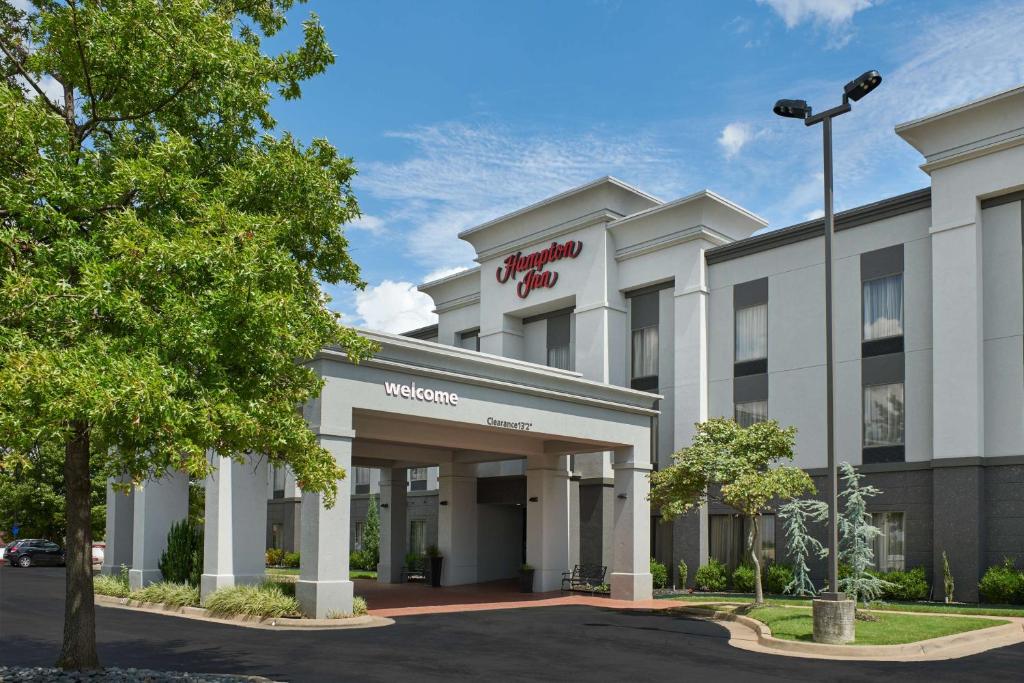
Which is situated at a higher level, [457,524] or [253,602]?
[457,524]

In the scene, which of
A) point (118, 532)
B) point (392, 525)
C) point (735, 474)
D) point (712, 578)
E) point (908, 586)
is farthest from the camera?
point (392, 525)

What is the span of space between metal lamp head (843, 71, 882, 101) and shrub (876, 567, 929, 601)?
1589 cm

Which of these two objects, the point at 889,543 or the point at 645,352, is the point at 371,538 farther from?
the point at 889,543

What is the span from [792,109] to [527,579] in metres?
20.3

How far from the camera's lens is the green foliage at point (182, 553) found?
27.8m

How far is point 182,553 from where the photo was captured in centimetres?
2805

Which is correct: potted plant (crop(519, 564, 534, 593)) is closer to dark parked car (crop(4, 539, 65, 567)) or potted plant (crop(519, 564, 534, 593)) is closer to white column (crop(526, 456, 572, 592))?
white column (crop(526, 456, 572, 592))

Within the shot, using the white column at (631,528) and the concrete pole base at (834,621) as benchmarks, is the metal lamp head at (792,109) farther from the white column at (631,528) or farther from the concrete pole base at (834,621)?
the white column at (631,528)

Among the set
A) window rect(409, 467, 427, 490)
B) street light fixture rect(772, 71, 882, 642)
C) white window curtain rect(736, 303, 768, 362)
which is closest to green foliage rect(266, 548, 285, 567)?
window rect(409, 467, 427, 490)

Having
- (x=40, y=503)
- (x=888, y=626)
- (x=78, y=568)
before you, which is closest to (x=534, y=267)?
(x=888, y=626)

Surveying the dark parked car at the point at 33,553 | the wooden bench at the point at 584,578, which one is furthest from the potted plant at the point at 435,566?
the dark parked car at the point at 33,553

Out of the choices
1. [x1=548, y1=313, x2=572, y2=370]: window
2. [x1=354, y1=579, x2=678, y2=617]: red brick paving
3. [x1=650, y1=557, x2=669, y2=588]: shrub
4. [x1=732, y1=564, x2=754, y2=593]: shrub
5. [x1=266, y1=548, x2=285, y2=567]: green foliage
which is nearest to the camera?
[x1=354, y1=579, x2=678, y2=617]: red brick paving

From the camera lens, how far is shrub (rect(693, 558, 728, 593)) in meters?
34.6

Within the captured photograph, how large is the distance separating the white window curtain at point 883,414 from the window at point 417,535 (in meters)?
23.9
